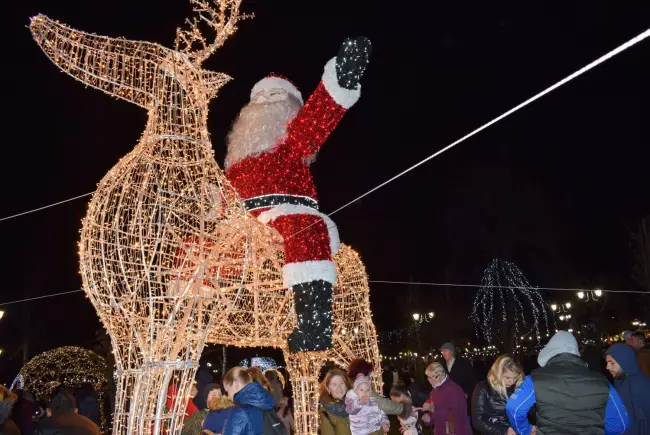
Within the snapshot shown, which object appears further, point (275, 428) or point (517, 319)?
point (517, 319)

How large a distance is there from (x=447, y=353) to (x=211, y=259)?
10.8 feet

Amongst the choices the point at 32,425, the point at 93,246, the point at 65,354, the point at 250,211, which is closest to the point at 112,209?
the point at 93,246

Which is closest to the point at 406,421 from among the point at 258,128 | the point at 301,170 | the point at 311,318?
the point at 311,318

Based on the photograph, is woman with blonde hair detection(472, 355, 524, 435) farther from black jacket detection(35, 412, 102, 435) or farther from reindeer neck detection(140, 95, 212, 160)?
black jacket detection(35, 412, 102, 435)

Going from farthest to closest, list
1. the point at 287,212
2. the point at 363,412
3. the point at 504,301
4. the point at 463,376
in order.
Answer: the point at 504,301 → the point at 463,376 → the point at 287,212 → the point at 363,412

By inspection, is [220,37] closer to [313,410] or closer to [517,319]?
[313,410]

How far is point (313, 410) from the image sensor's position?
5.72 meters

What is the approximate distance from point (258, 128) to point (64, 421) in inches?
114

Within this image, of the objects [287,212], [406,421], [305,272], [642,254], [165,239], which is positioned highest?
[642,254]

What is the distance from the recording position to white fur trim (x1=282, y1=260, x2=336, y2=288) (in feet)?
15.4

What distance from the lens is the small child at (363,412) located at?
14.7ft

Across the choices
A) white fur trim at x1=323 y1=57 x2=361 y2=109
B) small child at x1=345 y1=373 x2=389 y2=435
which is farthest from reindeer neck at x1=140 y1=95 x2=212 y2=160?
small child at x1=345 y1=373 x2=389 y2=435

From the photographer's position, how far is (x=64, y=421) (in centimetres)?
474

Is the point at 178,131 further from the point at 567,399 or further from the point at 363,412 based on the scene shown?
the point at 567,399
